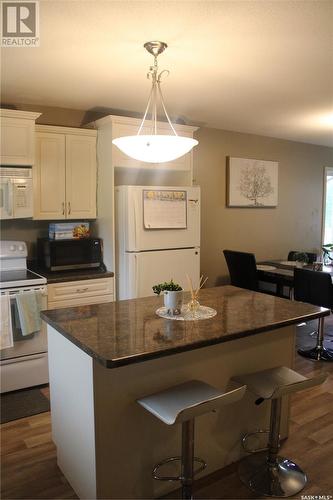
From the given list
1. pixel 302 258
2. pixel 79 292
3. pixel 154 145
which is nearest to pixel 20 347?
pixel 79 292

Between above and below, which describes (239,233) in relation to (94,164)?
below

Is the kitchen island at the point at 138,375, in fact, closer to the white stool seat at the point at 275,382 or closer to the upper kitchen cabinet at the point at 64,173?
the white stool seat at the point at 275,382

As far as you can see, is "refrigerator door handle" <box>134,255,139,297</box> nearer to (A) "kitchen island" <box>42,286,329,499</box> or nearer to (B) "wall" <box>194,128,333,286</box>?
(A) "kitchen island" <box>42,286,329,499</box>

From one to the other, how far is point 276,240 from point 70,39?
4.06 meters

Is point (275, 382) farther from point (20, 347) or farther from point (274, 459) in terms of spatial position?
point (20, 347)

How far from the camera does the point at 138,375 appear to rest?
6.18ft

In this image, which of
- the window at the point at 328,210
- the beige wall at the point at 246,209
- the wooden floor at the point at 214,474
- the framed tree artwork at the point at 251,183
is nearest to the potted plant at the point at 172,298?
the wooden floor at the point at 214,474

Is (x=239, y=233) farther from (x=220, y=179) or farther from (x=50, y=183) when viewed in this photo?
(x=50, y=183)

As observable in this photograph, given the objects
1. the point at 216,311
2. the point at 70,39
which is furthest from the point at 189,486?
the point at 70,39

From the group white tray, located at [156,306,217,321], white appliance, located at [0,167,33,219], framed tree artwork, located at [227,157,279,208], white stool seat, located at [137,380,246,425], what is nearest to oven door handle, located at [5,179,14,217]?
white appliance, located at [0,167,33,219]

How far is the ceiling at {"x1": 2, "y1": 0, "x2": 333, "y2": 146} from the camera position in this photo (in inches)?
75.9

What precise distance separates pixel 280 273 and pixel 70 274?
2.16m

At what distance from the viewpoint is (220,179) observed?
484cm

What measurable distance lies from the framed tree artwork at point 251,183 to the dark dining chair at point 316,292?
152 cm
